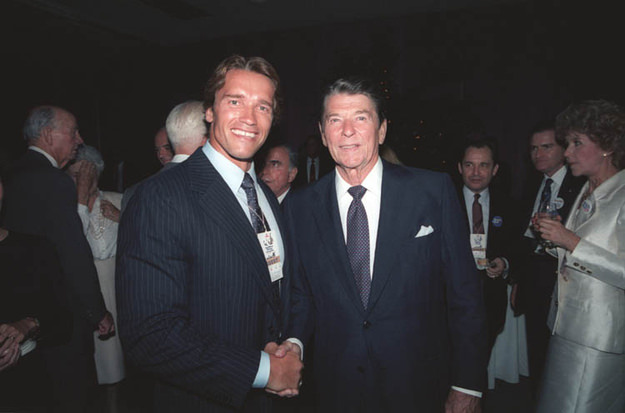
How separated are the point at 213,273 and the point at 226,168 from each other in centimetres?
46

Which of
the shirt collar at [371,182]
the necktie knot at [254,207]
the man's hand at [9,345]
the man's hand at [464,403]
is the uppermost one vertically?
the shirt collar at [371,182]

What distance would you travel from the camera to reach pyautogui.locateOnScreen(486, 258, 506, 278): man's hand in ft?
10.1

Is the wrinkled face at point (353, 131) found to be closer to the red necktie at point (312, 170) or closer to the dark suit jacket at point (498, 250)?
the dark suit jacket at point (498, 250)

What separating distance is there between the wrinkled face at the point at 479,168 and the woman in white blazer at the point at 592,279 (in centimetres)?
90


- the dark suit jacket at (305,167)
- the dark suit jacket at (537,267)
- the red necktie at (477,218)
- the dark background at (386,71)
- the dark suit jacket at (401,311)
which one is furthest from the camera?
the dark suit jacket at (305,167)

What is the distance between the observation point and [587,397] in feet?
7.11

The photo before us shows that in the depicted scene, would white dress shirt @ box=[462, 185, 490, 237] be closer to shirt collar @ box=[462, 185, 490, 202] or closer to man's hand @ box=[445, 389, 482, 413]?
shirt collar @ box=[462, 185, 490, 202]

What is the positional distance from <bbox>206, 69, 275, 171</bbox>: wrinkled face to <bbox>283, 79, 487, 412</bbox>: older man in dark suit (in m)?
0.40

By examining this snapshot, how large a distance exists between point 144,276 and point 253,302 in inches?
16.5

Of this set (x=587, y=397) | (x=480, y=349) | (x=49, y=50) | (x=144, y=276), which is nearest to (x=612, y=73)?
(x=587, y=397)

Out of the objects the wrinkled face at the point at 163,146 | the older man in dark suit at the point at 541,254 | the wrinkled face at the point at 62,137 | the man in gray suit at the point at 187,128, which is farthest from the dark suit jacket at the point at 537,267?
the wrinkled face at the point at 62,137

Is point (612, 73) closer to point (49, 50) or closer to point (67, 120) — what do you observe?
point (67, 120)

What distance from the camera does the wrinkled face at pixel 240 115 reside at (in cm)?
151

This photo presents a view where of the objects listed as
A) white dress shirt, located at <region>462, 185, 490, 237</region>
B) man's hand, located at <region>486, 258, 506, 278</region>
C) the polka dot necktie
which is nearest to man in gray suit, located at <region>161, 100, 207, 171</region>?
the polka dot necktie
